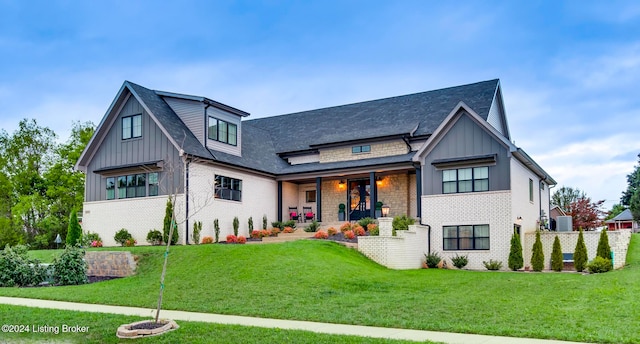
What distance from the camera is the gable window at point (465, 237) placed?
953 inches

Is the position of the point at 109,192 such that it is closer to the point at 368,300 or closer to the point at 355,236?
the point at 355,236

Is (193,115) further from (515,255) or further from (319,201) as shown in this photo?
(515,255)

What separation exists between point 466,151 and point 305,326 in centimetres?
1578

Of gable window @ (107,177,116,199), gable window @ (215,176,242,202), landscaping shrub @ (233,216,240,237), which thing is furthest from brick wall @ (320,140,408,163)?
gable window @ (107,177,116,199)

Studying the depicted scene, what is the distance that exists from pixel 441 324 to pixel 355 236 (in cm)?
1398

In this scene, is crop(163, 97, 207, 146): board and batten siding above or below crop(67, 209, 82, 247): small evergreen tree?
above

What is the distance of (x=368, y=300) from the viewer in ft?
45.7

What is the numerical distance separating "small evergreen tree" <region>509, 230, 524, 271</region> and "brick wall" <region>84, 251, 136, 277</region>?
48.6ft

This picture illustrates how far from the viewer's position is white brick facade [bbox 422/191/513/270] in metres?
23.7

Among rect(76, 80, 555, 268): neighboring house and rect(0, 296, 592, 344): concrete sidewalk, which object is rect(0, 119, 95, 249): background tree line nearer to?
rect(76, 80, 555, 268): neighboring house

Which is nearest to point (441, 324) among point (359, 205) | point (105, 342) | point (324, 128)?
point (105, 342)

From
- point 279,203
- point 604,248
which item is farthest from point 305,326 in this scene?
point 279,203

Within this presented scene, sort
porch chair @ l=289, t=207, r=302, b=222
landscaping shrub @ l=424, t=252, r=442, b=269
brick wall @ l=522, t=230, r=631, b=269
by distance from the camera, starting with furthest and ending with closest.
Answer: porch chair @ l=289, t=207, r=302, b=222, landscaping shrub @ l=424, t=252, r=442, b=269, brick wall @ l=522, t=230, r=631, b=269

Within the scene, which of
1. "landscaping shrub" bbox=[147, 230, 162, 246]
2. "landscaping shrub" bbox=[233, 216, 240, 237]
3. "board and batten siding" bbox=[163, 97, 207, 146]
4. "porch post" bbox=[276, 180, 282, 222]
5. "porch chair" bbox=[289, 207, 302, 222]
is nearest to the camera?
"landscaping shrub" bbox=[147, 230, 162, 246]
